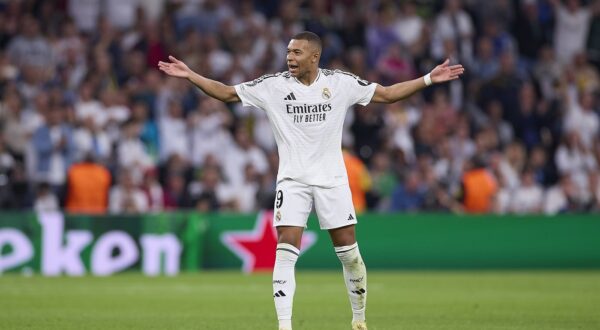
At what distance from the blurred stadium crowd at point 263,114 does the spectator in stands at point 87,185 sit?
0.08 feet

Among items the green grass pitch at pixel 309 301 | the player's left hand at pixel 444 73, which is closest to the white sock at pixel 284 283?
the green grass pitch at pixel 309 301

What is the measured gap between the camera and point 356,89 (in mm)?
10914

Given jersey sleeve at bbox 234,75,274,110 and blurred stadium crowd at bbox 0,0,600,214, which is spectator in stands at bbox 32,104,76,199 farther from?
jersey sleeve at bbox 234,75,274,110

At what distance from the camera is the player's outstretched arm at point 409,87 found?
10914 millimetres

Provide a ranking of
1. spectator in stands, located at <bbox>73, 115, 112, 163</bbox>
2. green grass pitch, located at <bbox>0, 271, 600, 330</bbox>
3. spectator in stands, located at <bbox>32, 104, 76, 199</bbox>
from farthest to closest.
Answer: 1. spectator in stands, located at <bbox>73, 115, 112, 163</bbox>
2. spectator in stands, located at <bbox>32, 104, 76, 199</bbox>
3. green grass pitch, located at <bbox>0, 271, 600, 330</bbox>

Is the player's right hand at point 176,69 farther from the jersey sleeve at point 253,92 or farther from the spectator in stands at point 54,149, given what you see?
the spectator in stands at point 54,149

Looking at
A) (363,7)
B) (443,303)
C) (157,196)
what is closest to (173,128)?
(157,196)

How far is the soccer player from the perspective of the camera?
10555 mm

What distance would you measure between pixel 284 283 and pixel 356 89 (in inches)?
73.4

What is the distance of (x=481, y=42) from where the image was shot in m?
26.1

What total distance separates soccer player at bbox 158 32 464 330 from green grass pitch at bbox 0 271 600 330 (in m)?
1.67

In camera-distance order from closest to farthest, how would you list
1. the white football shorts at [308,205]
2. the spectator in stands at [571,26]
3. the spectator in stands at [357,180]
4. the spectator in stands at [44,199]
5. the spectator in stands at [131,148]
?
1. the white football shorts at [308,205]
2. the spectator in stands at [357,180]
3. the spectator in stands at [44,199]
4. the spectator in stands at [131,148]
5. the spectator in stands at [571,26]

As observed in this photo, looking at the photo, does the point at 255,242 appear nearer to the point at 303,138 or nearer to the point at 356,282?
the point at 356,282

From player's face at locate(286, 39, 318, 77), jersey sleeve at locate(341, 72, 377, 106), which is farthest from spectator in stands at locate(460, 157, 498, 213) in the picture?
player's face at locate(286, 39, 318, 77)
